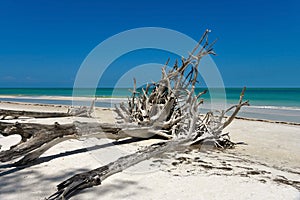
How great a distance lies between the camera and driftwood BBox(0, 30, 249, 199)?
12.6 ft

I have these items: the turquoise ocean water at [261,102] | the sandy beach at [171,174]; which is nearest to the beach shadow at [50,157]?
the sandy beach at [171,174]

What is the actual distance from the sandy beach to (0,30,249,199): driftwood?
189 millimetres

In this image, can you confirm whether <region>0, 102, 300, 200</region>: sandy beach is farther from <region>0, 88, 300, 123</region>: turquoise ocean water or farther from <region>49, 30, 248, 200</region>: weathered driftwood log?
<region>0, 88, 300, 123</region>: turquoise ocean water

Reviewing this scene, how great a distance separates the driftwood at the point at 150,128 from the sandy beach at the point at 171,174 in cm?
19

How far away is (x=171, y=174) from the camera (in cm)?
392

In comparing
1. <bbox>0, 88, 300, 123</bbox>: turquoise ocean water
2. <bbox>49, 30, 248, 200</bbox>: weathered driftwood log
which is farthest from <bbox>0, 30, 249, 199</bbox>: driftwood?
<bbox>0, 88, 300, 123</bbox>: turquoise ocean water

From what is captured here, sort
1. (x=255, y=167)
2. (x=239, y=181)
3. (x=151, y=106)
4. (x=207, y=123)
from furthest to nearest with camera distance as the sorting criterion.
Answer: (x=151, y=106), (x=207, y=123), (x=255, y=167), (x=239, y=181)

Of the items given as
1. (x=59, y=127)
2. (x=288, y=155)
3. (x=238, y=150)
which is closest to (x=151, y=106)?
(x=238, y=150)

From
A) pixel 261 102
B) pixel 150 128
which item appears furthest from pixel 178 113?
pixel 261 102

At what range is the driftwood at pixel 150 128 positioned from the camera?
3852mm

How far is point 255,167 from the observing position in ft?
14.6

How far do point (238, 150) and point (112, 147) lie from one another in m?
3.08

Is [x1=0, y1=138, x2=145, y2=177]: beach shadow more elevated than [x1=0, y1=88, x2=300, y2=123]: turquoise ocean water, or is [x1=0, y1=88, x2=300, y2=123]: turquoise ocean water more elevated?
[x1=0, y1=88, x2=300, y2=123]: turquoise ocean water

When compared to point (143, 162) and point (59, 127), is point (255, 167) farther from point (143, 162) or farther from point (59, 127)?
point (59, 127)
